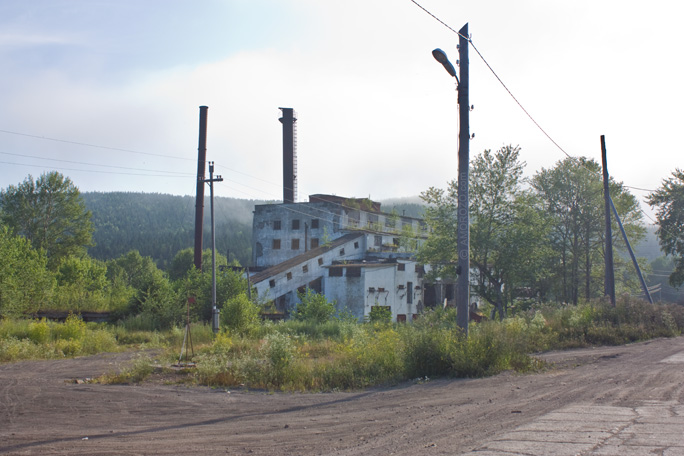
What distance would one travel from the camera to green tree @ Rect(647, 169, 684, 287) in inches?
1761

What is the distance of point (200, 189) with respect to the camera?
37.2m

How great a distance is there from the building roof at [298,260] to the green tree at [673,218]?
89.8ft

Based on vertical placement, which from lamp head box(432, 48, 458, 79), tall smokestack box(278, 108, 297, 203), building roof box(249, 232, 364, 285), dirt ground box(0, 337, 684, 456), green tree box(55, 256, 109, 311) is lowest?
dirt ground box(0, 337, 684, 456)

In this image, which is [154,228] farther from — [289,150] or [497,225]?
[497,225]

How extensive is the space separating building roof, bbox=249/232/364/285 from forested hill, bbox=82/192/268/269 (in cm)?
4857

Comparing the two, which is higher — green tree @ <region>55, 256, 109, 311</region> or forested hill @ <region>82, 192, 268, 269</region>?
forested hill @ <region>82, 192, 268, 269</region>

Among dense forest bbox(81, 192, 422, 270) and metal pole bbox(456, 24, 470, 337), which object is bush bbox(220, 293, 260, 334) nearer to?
metal pole bbox(456, 24, 470, 337)

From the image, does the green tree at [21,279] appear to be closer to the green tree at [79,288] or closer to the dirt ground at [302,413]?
the green tree at [79,288]

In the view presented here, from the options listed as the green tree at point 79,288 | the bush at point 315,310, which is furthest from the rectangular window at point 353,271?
the green tree at point 79,288

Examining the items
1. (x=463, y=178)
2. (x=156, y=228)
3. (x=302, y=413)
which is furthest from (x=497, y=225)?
(x=156, y=228)

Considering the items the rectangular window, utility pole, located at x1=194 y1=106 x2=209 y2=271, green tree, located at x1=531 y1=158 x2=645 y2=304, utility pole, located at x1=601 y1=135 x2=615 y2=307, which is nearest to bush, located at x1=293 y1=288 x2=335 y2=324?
utility pole, located at x1=194 y1=106 x2=209 y2=271

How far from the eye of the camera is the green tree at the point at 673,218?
147ft

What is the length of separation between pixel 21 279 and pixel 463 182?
88.5 feet

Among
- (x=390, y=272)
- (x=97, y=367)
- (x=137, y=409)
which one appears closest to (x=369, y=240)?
(x=390, y=272)
